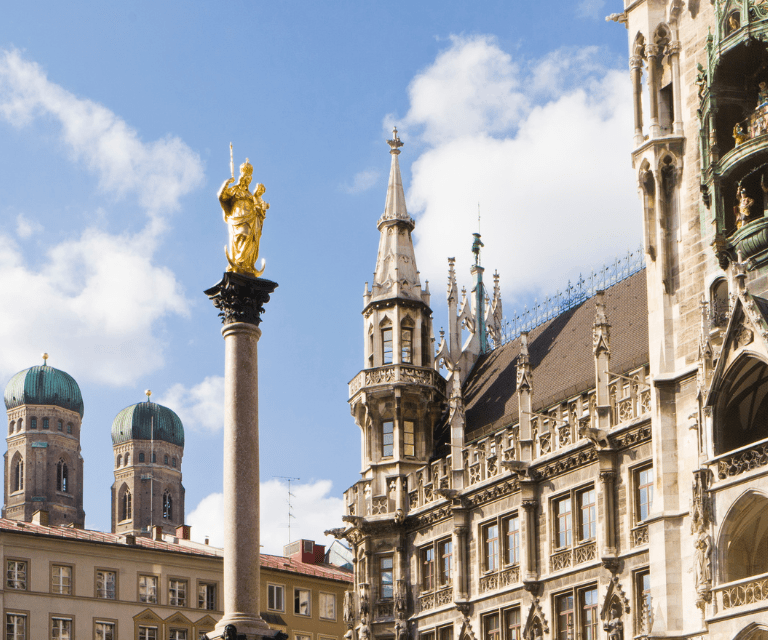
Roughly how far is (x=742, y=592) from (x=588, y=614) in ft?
38.9

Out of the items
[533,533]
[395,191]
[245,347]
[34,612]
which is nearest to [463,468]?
[533,533]

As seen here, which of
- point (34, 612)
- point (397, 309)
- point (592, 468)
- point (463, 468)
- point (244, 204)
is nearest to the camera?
point (244, 204)

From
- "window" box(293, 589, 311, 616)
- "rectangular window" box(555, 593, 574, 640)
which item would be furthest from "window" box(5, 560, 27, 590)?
"rectangular window" box(555, 593, 574, 640)

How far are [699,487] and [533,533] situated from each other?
13420mm

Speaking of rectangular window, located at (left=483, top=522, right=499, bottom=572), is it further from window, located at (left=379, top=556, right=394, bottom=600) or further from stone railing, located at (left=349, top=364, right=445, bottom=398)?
stone railing, located at (left=349, top=364, right=445, bottom=398)

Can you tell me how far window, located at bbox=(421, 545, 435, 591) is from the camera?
2428 inches

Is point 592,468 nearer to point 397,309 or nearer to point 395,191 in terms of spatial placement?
point 397,309

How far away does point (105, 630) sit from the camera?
8075 centimetres

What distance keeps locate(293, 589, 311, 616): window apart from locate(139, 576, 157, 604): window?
8.26 m

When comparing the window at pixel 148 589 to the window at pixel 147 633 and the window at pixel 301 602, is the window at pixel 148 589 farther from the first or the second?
the window at pixel 301 602

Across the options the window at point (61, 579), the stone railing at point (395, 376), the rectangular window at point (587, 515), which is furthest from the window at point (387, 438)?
the window at point (61, 579)

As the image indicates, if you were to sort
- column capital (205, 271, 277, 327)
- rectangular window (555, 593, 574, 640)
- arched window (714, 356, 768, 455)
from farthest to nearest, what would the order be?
rectangular window (555, 593, 574, 640) → arched window (714, 356, 768, 455) → column capital (205, 271, 277, 327)

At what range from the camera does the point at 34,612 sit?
78.6 meters

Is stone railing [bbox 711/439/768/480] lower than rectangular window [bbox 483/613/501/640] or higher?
higher
